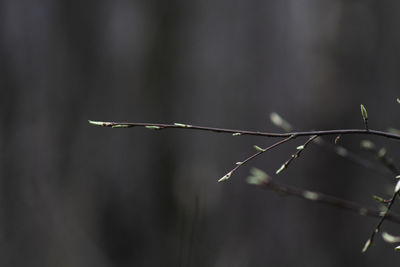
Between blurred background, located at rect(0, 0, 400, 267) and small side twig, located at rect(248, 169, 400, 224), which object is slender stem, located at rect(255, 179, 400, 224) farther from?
blurred background, located at rect(0, 0, 400, 267)

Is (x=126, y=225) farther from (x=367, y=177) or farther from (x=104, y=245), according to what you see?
(x=367, y=177)

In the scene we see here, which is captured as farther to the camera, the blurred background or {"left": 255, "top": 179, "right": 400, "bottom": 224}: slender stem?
the blurred background

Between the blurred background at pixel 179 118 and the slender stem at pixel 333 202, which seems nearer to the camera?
the slender stem at pixel 333 202

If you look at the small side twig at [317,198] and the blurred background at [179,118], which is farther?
the blurred background at [179,118]

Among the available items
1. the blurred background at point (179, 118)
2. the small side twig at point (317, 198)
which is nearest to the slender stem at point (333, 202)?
Answer: the small side twig at point (317, 198)

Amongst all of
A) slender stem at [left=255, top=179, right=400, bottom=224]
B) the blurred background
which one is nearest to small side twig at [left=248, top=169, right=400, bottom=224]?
slender stem at [left=255, top=179, right=400, bottom=224]

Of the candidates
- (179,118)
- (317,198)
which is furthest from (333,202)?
(179,118)

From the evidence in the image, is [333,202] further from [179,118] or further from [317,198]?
[179,118]

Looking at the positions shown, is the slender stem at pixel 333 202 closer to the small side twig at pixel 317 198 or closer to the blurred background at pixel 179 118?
the small side twig at pixel 317 198
